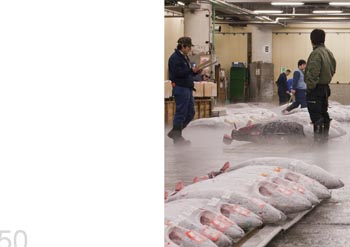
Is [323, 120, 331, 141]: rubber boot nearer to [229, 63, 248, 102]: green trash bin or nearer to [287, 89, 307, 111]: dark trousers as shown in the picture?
[287, 89, 307, 111]: dark trousers

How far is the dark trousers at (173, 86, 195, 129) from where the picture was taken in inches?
431

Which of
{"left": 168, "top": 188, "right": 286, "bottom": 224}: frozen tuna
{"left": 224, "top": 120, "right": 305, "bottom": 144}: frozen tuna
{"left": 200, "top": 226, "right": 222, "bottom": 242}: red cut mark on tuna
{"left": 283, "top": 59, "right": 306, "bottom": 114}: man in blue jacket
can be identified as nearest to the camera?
{"left": 200, "top": 226, "right": 222, "bottom": 242}: red cut mark on tuna

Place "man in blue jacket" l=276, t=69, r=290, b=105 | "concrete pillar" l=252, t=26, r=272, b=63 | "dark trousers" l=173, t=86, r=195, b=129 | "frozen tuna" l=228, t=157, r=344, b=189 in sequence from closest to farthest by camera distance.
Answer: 1. "frozen tuna" l=228, t=157, r=344, b=189
2. "dark trousers" l=173, t=86, r=195, b=129
3. "man in blue jacket" l=276, t=69, r=290, b=105
4. "concrete pillar" l=252, t=26, r=272, b=63

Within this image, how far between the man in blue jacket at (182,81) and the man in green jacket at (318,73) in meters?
1.59

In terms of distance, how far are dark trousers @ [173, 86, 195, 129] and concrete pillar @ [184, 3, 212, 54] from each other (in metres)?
8.30

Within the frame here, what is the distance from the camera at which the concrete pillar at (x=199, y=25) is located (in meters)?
19.6

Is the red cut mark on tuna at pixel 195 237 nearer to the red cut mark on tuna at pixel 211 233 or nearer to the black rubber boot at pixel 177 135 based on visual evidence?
the red cut mark on tuna at pixel 211 233

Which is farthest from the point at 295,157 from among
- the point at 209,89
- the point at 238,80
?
the point at 238,80

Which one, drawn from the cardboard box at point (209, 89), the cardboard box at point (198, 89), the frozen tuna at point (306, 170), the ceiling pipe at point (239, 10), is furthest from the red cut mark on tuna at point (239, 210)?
the ceiling pipe at point (239, 10)

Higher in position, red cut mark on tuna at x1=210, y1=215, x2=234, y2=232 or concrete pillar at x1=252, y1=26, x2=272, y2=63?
concrete pillar at x1=252, y1=26, x2=272, y2=63

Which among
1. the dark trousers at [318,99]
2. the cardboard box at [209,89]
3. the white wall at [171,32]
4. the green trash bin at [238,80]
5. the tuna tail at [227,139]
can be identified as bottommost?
the green trash bin at [238,80]

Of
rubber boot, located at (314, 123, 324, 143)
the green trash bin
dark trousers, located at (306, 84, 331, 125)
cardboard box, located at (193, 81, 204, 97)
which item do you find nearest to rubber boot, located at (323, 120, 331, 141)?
rubber boot, located at (314, 123, 324, 143)

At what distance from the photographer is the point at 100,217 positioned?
6.16 ft

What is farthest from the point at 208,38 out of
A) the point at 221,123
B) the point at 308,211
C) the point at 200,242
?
the point at 200,242
